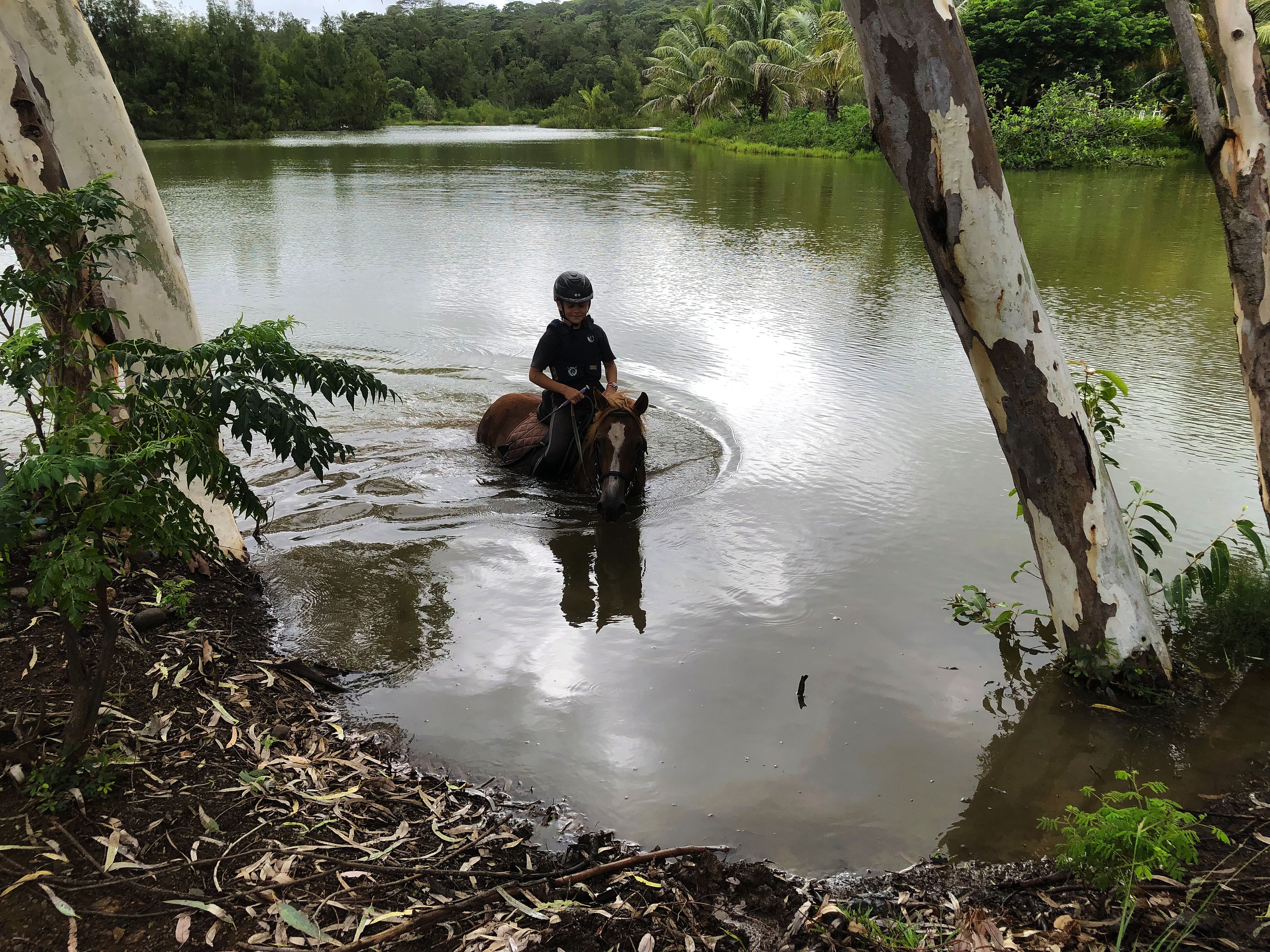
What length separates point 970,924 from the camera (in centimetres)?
263

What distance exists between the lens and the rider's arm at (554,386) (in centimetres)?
696

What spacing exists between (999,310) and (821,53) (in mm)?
43378

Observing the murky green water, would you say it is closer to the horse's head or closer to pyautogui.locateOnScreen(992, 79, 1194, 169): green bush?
the horse's head

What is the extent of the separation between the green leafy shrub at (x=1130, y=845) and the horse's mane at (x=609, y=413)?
4350mm

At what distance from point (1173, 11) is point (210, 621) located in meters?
5.99

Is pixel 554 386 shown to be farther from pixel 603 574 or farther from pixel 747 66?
pixel 747 66

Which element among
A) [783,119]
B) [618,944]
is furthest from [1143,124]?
[618,944]

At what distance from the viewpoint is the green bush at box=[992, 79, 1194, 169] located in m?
30.4

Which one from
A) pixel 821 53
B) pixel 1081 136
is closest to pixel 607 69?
pixel 821 53

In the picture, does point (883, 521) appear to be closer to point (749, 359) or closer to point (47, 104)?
point (749, 359)

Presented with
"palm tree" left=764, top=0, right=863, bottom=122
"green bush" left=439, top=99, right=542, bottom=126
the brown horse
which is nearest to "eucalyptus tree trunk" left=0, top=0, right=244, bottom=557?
the brown horse

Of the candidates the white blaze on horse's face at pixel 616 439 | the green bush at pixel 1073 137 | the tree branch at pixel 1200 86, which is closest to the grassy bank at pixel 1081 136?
the green bush at pixel 1073 137

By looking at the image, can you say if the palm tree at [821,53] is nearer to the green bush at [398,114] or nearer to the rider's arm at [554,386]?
the rider's arm at [554,386]

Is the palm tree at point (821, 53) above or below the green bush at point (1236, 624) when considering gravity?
above
